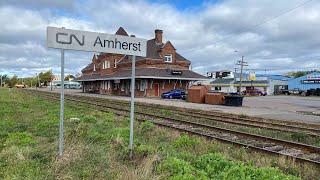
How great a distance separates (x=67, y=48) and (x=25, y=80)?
197596 millimetres

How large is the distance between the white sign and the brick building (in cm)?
4327

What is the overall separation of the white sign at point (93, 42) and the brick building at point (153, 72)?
43.3 meters

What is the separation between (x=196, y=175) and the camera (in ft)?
20.4

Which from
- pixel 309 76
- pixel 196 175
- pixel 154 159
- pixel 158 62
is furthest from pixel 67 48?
pixel 309 76

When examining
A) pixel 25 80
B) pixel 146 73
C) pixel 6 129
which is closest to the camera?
pixel 6 129

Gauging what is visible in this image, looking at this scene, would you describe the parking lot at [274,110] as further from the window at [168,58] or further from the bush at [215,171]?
the window at [168,58]

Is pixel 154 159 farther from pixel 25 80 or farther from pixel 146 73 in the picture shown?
pixel 25 80

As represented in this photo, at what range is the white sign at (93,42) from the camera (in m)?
6.59

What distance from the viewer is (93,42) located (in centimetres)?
703

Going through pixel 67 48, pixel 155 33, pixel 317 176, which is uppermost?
pixel 155 33

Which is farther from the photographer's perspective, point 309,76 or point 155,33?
point 309,76

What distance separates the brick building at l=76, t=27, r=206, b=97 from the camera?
54750 millimetres

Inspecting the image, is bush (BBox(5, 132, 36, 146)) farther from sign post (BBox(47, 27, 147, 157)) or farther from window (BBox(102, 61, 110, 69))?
window (BBox(102, 61, 110, 69))

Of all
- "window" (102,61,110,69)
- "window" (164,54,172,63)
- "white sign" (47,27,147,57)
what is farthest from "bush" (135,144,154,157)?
"window" (102,61,110,69)
